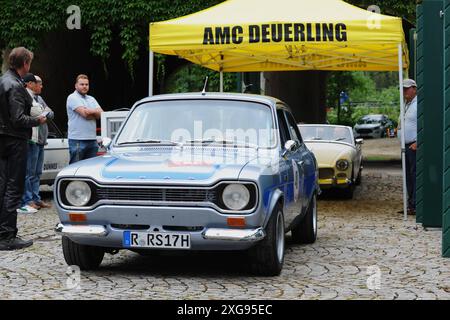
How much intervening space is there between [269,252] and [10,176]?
118 inches

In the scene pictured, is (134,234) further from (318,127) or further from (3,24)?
(3,24)

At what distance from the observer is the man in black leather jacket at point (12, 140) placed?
27.1ft

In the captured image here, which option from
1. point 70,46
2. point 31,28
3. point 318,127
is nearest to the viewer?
point 318,127

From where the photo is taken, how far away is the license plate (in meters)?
6.52

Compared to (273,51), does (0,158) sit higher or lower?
lower

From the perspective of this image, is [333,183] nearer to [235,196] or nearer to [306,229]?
[306,229]

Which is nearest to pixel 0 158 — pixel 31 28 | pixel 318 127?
pixel 318 127

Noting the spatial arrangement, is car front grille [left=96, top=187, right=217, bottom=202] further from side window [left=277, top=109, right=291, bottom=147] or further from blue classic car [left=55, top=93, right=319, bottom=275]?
side window [left=277, top=109, right=291, bottom=147]

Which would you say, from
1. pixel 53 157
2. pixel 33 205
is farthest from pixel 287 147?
pixel 53 157

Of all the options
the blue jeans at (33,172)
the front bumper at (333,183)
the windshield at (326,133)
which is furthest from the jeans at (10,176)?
the windshield at (326,133)

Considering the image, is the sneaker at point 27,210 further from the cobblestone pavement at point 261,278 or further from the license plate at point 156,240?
the license plate at point 156,240

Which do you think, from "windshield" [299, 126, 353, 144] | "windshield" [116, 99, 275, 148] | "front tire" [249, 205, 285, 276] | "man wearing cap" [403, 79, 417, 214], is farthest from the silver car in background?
"front tire" [249, 205, 285, 276]

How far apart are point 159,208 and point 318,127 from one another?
9102mm
